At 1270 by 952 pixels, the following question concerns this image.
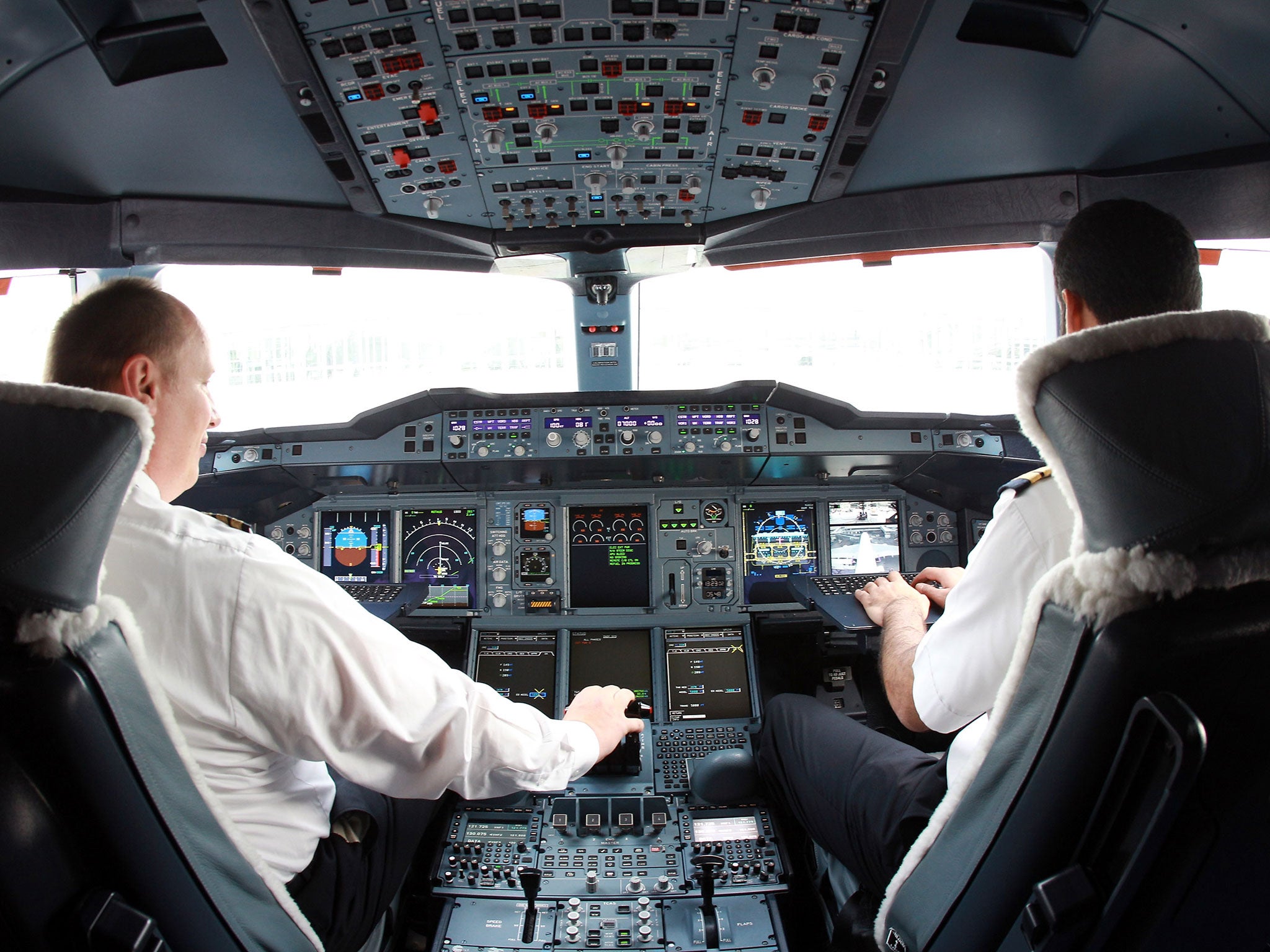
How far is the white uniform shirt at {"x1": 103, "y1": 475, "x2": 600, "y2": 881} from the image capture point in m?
0.96

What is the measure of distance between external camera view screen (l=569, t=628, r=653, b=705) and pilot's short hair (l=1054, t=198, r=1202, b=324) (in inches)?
95.5

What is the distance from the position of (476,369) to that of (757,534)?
151 cm

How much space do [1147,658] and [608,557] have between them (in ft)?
8.80

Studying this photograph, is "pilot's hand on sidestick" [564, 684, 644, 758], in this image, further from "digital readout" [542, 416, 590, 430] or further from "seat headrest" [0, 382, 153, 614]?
"digital readout" [542, 416, 590, 430]

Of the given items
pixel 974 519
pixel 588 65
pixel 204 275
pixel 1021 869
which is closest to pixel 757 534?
pixel 974 519

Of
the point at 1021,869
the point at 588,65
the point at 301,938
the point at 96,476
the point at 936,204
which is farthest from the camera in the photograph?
the point at 936,204

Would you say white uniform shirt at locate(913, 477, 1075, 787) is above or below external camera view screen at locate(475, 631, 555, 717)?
above

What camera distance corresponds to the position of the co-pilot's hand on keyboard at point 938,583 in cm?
189

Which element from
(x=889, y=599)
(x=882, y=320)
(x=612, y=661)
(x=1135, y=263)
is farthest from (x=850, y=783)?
(x=882, y=320)

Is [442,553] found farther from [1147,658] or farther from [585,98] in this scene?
[1147,658]

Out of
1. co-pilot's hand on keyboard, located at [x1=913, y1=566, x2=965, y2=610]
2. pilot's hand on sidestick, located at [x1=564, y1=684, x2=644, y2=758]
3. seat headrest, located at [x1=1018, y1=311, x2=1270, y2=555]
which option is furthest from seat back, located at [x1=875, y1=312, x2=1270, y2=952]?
co-pilot's hand on keyboard, located at [x1=913, y1=566, x2=965, y2=610]

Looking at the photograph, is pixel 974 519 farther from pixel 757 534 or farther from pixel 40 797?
pixel 40 797

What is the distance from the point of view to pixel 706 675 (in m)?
3.09

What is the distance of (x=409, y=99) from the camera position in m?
1.85
